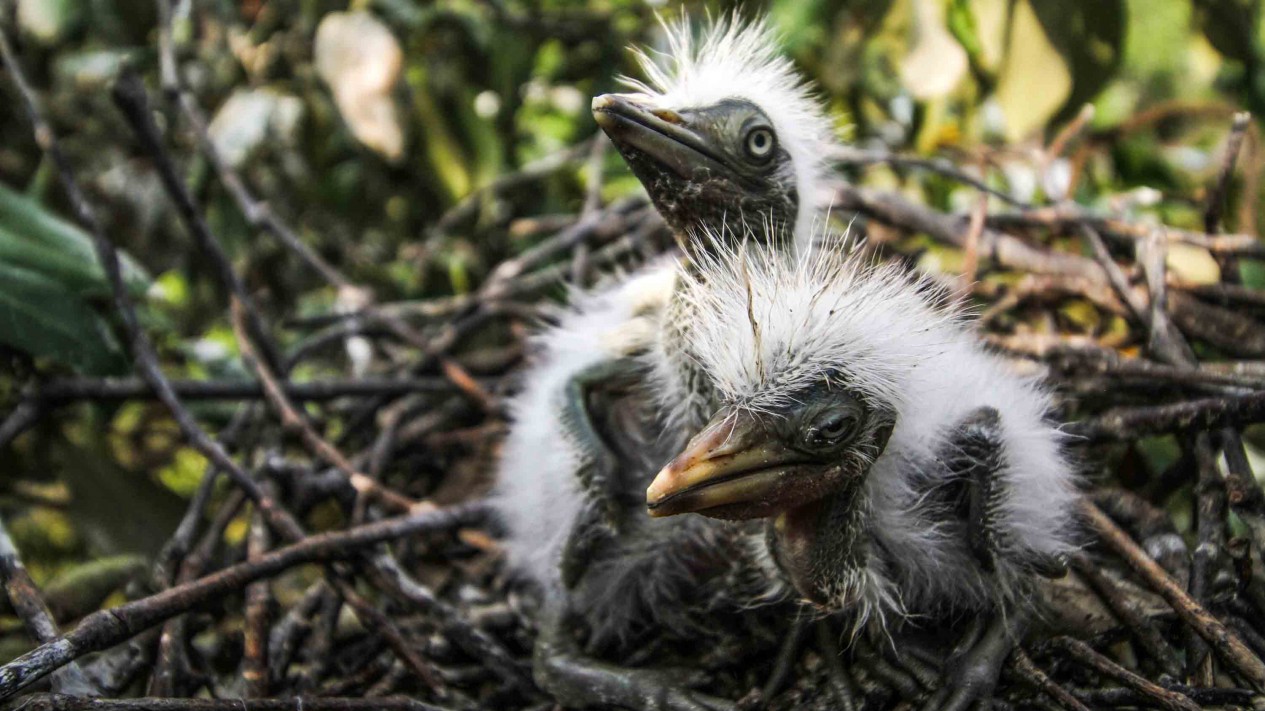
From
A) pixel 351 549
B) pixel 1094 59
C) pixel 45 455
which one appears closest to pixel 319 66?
pixel 45 455

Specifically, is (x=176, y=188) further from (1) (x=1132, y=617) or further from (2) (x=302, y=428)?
(1) (x=1132, y=617)

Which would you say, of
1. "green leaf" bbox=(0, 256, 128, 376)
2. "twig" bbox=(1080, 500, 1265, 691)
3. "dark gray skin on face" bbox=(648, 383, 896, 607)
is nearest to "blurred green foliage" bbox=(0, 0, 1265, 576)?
"green leaf" bbox=(0, 256, 128, 376)

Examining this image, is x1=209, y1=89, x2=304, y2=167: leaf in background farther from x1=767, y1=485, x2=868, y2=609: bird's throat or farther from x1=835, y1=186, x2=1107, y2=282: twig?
x1=767, y1=485, x2=868, y2=609: bird's throat

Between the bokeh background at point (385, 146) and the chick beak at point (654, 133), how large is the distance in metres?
0.35

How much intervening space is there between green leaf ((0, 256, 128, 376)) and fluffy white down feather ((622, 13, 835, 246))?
816mm

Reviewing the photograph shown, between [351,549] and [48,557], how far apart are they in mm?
743

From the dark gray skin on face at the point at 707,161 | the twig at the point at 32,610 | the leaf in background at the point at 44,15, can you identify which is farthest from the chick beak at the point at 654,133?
the leaf in background at the point at 44,15

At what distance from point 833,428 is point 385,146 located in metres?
1.03

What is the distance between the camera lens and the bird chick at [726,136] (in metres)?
1.04

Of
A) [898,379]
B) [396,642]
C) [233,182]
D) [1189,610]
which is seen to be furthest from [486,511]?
[1189,610]

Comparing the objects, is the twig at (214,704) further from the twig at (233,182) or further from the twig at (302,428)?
the twig at (233,182)

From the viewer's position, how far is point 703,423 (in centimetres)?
111

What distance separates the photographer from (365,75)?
1.56 metres

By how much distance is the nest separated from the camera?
0.95 metres
